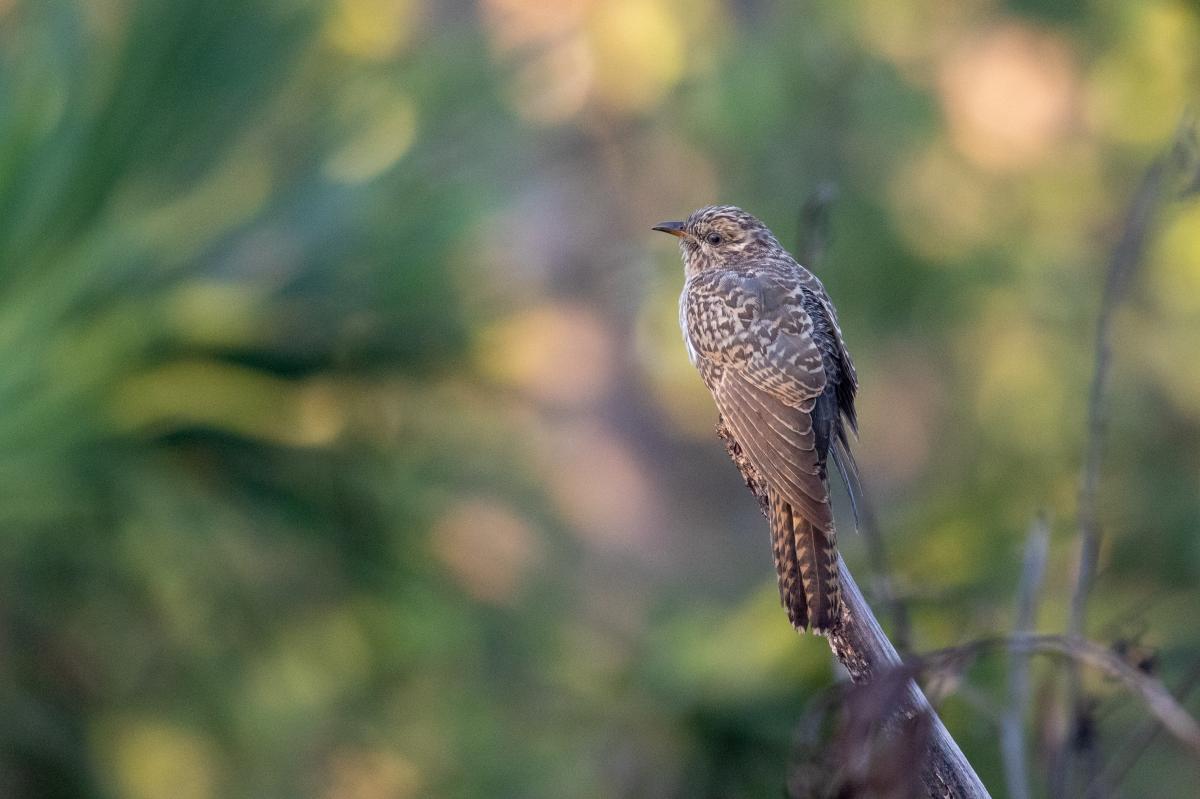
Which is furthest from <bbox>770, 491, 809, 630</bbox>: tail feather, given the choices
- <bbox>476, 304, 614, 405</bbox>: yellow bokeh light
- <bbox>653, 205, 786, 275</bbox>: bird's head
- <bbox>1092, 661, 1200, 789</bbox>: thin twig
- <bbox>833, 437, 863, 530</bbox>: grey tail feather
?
<bbox>476, 304, 614, 405</bbox>: yellow bokeh light

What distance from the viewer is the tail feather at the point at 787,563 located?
8.06ft

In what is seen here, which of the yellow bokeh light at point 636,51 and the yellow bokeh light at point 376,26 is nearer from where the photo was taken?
the yellow bokeh light at point 376,26

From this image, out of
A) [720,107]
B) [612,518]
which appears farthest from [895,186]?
[612,518]

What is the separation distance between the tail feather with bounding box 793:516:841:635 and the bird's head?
1315 millimetres

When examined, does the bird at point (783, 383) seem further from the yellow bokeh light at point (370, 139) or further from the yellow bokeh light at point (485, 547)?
the yellow bokeh light at point (485, 547)

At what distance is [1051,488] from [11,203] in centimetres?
444

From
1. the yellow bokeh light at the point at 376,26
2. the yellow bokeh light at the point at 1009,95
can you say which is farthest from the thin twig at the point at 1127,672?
the yellow bokeh light at the point at 1009,95

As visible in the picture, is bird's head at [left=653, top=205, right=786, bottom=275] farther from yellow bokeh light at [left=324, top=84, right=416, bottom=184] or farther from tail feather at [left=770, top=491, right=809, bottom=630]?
tail feather at [left=770, top=491, right=809, bottom=630]

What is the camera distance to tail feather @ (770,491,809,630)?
2457 mm

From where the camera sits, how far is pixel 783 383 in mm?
3072

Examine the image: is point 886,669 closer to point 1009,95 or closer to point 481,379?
point 481,379

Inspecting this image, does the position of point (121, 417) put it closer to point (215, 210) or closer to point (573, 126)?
point (215, 210)

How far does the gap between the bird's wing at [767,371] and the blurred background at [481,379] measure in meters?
0.31

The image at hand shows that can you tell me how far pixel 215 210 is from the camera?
4.41 metres
